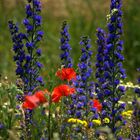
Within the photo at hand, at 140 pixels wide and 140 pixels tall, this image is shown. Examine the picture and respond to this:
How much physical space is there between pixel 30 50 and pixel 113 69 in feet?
2.61

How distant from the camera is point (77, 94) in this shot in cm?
499

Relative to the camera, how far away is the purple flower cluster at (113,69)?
16.4ft

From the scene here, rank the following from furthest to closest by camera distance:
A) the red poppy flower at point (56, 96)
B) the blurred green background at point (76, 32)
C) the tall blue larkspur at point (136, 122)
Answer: the blurred green background at point (76, 32) → the tall blue larkspur at point (136, 122) → the red poppy flower at point (56, 96)

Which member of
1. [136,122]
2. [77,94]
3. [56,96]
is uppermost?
[77,94]

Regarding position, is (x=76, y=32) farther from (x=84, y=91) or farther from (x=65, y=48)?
(x=84, y=91)

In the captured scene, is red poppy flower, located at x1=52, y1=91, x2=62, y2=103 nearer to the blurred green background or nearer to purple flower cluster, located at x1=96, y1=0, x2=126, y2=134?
purple flower cluster, located at x1=96, y1=0, x2=126, y2=134

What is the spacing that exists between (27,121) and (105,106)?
68cm

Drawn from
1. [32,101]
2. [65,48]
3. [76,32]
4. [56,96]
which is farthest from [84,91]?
[76,32]

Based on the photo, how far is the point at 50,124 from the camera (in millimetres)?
4570

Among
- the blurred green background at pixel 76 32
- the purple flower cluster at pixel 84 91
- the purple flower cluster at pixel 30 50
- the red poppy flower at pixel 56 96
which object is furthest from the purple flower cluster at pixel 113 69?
the blurred green background at pixel 76 32

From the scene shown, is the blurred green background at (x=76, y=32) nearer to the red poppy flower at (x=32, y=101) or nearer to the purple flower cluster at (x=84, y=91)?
the purple flower cluster at (x=84, y=91)

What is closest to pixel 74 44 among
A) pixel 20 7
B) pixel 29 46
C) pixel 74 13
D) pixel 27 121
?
pixel 74 13

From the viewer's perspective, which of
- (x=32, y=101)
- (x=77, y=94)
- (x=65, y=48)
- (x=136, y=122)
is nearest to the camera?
(x=32, y=101)

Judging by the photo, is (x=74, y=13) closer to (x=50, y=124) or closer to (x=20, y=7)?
(x=20, y=7)
